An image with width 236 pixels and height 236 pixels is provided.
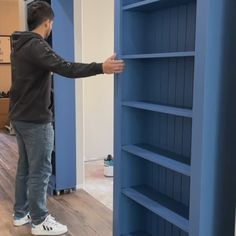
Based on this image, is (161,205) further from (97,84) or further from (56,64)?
(97,84)

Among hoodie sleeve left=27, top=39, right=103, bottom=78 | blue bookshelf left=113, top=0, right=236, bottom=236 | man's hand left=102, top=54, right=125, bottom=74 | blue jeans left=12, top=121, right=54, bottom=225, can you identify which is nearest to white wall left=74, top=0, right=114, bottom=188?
blue jeans left=12, top=121, right=54, bottom=225

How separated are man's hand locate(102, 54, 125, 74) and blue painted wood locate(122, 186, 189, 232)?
75 centimetres

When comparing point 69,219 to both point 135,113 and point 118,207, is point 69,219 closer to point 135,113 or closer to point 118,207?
point 118,207

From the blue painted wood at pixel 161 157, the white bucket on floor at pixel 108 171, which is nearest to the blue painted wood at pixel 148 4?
the blue painted wood at pixel 161 157

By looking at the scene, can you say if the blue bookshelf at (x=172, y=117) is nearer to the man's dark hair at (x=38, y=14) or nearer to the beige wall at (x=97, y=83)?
the man's dark hair at (x=38, y=14)

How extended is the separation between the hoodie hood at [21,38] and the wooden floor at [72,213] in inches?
54.0

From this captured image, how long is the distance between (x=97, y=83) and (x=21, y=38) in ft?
7.12

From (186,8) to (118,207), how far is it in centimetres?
128

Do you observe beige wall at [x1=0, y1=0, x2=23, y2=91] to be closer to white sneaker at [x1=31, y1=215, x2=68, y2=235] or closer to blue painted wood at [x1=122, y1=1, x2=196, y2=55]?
white sneaker at [x1=31, y1=215, x2=68, y2=235]

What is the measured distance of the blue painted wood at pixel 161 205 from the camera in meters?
1.87

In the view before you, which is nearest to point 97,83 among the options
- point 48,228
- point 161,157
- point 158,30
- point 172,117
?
point 48,228

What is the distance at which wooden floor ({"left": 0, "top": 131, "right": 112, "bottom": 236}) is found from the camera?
9.10 ft

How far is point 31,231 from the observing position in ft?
8.96

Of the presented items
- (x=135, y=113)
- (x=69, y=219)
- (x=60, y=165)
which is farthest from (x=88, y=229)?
(x=135, y=113)
